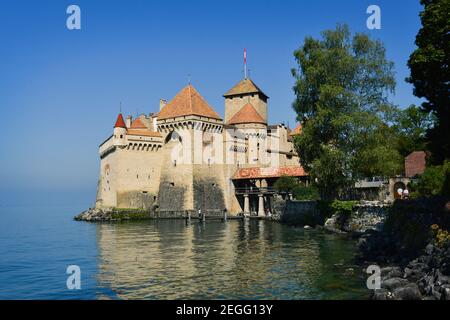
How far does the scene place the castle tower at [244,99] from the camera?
60.5 m

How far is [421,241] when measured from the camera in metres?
19.7

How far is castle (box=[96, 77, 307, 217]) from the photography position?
2012 inches

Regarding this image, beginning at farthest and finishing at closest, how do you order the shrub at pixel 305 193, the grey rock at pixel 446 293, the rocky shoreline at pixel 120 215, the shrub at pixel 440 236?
the rocky shoreline at pixel 120 215
the shrub at pixel 305 193
the shrub at pixel 440 236
the grey rock at pixel 446 293

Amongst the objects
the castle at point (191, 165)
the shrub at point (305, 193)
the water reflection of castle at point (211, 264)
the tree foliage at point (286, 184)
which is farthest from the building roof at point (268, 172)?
the water reflection of castle at point (211, 264)

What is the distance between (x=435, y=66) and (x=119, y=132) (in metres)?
39.1

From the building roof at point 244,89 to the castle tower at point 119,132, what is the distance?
16.8m

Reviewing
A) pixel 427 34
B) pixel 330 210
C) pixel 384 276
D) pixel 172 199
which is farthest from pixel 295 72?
pixel 172 199

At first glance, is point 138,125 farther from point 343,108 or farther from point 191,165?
point 343,108

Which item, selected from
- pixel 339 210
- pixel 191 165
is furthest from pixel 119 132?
pixel 339 210

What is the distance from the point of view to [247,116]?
5634 centimetres

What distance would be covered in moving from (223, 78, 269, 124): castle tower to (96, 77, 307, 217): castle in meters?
4.72

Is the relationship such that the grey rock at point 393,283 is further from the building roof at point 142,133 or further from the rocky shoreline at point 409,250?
the building roof at point 142,133

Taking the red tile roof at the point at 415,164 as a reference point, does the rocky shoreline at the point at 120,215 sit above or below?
below

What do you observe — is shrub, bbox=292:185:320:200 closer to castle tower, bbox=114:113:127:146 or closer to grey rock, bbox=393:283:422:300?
castle tower, bbox=114:113:127:146
